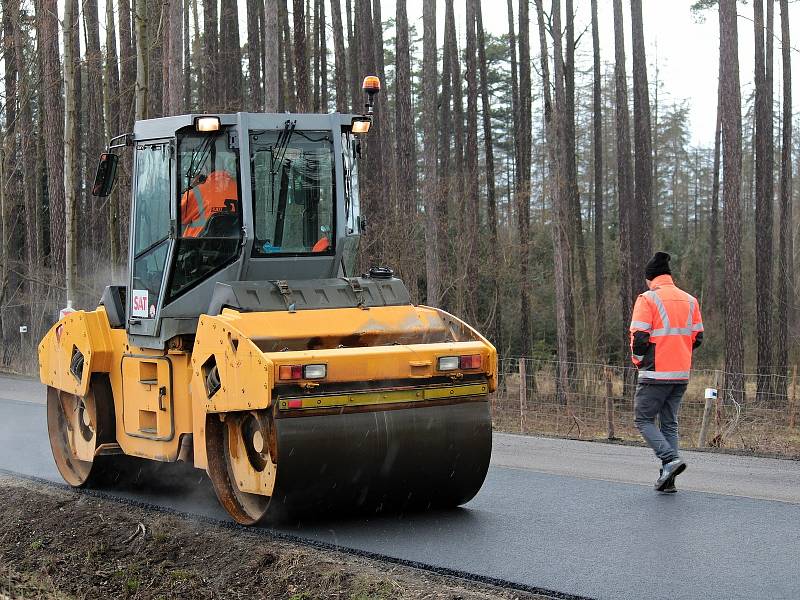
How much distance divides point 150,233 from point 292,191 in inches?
48.7

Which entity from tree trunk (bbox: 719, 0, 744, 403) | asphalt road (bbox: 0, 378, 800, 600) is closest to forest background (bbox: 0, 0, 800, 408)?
tree trunk (bbox: 719, 0, 744, 403)

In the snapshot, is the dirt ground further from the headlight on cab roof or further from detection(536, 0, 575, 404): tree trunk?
detection(536, 0, 575, 404): tree trunk

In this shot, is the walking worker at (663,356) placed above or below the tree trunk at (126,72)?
below

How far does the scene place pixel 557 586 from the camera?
601 centimetres

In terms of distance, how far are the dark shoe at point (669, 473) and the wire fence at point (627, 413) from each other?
416 centimetres

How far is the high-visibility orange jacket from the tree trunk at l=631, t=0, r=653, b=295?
55.7 ft

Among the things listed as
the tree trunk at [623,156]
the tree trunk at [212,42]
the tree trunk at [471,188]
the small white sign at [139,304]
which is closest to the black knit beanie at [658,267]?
the small white sign at [139,304]

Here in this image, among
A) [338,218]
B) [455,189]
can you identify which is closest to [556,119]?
[455,189]

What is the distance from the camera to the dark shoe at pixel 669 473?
8.69 metres

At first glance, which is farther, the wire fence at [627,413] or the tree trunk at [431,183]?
the tree trunk at [431,183]

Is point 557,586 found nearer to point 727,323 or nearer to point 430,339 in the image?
point 430,339

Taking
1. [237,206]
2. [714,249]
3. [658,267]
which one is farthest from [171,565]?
[714,249]

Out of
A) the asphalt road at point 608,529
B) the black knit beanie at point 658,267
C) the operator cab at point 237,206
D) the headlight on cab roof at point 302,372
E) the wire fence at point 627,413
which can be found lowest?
the wire fence at point 627,413

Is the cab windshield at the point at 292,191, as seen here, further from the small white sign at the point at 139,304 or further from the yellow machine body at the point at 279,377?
the small white sign at the point at 139,304
